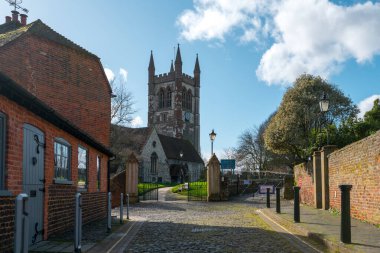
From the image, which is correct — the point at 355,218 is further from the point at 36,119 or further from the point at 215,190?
the point at 215,190

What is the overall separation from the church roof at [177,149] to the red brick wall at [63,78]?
4709cm

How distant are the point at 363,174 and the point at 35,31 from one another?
1251cm

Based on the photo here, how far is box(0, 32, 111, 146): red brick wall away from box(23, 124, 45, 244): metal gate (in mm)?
6341

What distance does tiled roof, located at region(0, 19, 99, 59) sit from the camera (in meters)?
15.2

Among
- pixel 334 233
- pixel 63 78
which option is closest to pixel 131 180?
pixel 63 78

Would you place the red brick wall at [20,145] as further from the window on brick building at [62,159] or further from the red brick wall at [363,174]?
the red brick wall at [363,174]

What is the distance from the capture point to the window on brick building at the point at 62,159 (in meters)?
10.6

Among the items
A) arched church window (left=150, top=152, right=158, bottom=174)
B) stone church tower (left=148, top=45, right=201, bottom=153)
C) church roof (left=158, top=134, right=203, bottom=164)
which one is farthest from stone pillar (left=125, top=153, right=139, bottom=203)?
stone church tower (left=148, top=45, right=201, bottom=153)

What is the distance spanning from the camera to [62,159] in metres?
11.3

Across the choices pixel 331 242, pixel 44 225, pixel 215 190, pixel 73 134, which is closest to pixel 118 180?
pixel 215 190

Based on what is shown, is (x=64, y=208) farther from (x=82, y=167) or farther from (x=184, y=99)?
(x=184, y=99)

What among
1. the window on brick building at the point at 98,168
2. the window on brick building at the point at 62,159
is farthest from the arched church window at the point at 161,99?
the window on brick building at the point at 62,159

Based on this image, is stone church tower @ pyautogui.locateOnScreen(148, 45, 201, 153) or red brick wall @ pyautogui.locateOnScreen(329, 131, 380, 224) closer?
red brick wall @ pyautogui.locateOnScreen(329, 131, 380, 224)

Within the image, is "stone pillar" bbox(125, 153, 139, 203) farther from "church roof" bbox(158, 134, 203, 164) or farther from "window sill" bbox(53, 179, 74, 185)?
"church roof" bbox(158, 134, 203, 164)
